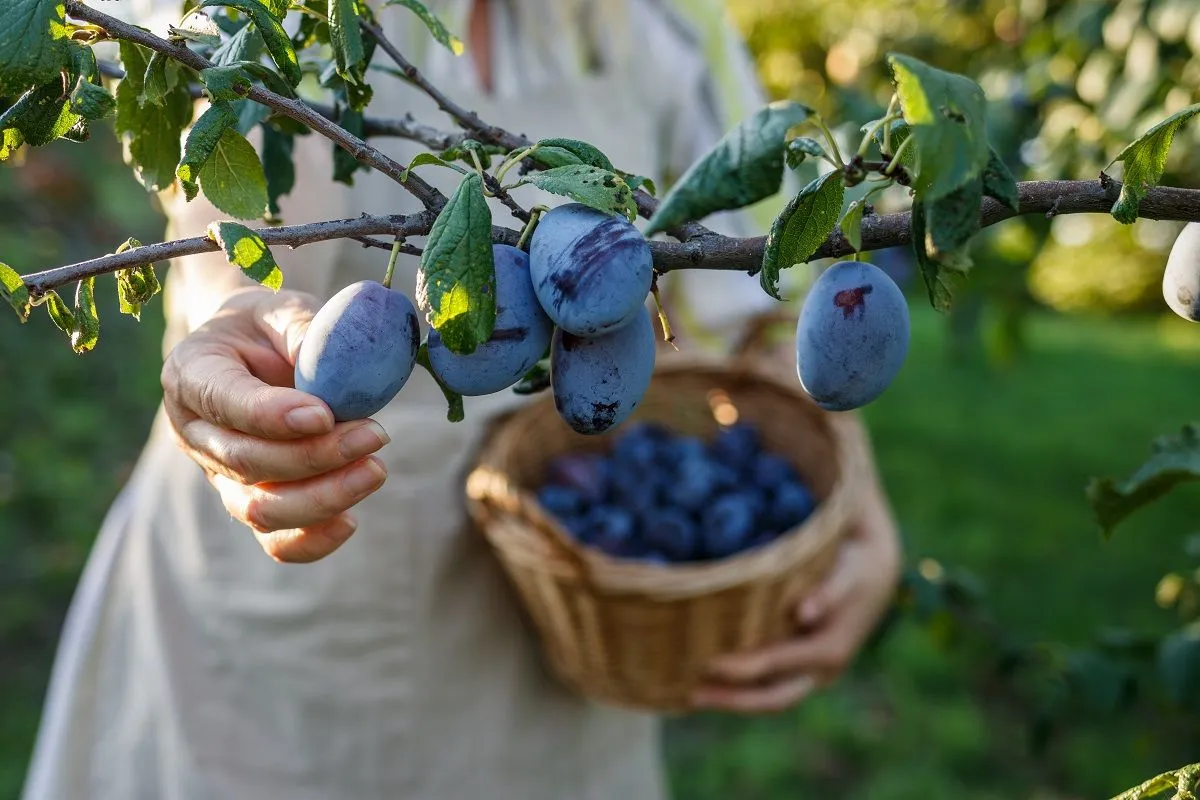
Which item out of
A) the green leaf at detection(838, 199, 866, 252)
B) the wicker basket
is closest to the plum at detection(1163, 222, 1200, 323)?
the green leaf at detection(838, 199, 866, 252)

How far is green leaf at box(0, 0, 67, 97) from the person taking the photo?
42 centimetres

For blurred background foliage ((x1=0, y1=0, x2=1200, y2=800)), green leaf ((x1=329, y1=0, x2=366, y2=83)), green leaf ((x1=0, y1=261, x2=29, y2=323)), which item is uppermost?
green leaf ((x1=329, y1=0, x2=366, y2=83))

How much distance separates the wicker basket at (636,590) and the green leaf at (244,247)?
0.65 meters

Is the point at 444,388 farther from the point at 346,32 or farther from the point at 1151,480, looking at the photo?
the point at 1151,480

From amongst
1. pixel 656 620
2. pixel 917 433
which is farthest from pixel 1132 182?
pixel 917 433

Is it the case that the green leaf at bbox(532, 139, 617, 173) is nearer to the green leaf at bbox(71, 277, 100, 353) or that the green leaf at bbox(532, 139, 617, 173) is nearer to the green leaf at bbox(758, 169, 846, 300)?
the green leaf at bbox(758, 169, 846, 300)

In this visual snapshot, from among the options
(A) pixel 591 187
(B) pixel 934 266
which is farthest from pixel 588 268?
(B) pixel 934 266

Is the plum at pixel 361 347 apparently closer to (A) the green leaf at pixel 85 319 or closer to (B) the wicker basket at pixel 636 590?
(A) the green leaf at pixel 85 319

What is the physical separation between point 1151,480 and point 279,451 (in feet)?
1.61

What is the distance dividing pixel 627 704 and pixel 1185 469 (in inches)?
31.4

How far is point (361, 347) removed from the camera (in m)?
0.47

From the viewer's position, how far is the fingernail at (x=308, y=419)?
48cm

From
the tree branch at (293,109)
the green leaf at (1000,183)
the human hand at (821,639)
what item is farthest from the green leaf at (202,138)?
the human hand at (821,639)

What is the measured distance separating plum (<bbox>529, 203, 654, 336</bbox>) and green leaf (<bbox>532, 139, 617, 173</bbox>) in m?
0.04
